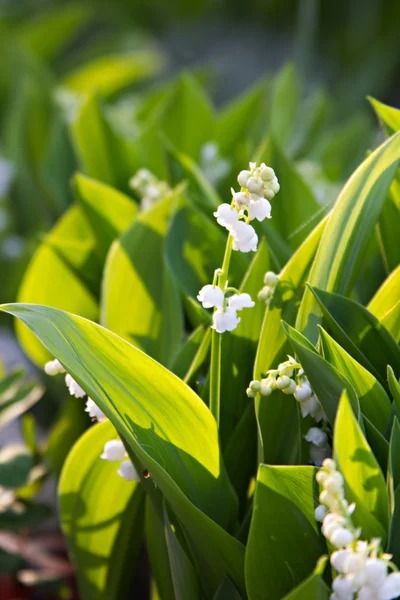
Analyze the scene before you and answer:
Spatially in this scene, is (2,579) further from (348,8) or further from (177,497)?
(348,8)

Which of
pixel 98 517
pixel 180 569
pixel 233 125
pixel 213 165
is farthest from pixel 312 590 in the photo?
pixel 233 125

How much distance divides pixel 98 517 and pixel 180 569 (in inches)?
9.6

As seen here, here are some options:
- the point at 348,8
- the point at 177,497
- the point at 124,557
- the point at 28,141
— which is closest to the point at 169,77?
the point at 348,8

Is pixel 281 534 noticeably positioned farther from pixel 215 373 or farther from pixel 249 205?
pixel 249 205

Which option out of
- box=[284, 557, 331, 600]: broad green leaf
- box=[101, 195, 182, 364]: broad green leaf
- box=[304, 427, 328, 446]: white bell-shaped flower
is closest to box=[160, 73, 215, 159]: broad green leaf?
box=[101, 195, 182, 364]: broad green leaf

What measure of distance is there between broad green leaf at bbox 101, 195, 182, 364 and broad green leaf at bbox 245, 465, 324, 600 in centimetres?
35

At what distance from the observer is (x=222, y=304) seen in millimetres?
585

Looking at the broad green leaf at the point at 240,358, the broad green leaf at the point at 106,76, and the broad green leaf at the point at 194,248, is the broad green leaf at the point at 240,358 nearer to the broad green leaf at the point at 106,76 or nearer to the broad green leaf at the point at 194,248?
the broad green leaf at the point at 194,248

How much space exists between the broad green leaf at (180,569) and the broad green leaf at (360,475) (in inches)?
7.7

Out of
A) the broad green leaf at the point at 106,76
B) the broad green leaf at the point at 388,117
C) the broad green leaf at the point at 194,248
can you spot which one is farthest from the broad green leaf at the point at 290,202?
the broad green leaf at the point at 106,76

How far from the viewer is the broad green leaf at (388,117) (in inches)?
30.1

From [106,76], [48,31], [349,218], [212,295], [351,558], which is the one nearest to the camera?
[351,558]

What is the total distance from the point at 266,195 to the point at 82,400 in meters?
0.64

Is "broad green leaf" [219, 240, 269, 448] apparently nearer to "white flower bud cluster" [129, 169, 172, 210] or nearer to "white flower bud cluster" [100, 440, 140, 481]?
"white flower bud cluster" [100, 440, 140, 481]
